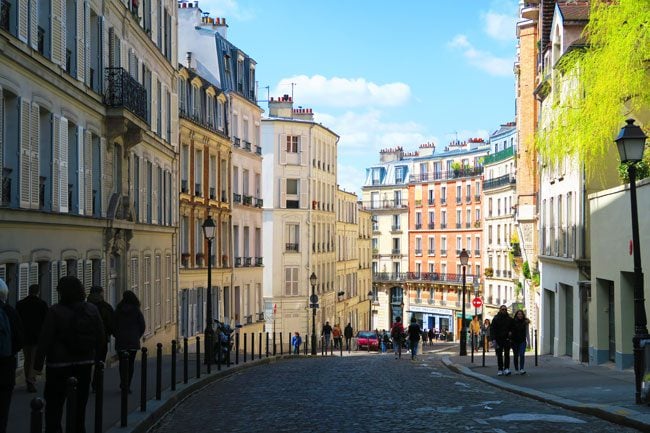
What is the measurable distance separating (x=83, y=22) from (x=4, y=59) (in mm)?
6255

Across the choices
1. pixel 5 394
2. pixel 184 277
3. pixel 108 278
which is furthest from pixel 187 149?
pixel 5 394

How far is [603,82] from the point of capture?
2289cm

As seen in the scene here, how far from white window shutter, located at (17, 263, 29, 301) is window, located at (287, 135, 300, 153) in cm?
5162

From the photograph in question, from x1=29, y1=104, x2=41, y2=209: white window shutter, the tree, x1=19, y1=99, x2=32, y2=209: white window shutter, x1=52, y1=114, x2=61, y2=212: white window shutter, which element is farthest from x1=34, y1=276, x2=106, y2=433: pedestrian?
the tree

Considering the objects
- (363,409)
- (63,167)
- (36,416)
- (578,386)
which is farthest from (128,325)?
(36,416)

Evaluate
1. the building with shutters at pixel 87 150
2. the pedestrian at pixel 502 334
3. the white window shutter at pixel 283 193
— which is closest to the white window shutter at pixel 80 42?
the building with shutters at pixel 87 150

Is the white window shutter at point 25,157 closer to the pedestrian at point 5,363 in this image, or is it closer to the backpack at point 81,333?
the backpack at point 81,333

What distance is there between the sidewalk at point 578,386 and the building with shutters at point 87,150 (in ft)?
30.4

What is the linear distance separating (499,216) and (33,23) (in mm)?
71573

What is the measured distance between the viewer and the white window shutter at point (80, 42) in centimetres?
2294

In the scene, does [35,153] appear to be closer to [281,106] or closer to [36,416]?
[36,416]

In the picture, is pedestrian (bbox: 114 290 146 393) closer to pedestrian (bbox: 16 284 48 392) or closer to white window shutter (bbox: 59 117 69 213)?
pedestrian (bbox: 16 284 48 392)

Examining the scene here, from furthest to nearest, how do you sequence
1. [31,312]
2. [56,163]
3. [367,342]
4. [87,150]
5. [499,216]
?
[499,216], [367,342], [87,150], [56,163], [31,312]

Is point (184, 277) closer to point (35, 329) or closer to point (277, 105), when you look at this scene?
point (35, 329)
